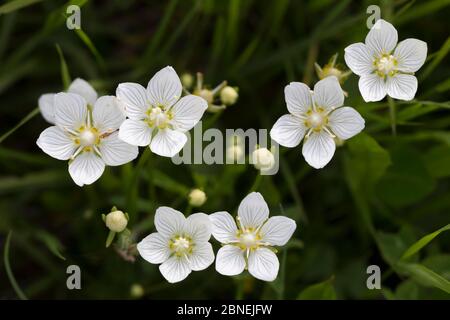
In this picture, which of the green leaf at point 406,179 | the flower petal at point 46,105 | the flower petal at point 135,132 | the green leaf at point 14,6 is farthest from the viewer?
the green leaf at point 406,179

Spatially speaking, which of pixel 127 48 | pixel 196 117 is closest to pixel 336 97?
pixel 196 117

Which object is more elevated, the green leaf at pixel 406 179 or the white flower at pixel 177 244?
the green leaf at pixel 406 179

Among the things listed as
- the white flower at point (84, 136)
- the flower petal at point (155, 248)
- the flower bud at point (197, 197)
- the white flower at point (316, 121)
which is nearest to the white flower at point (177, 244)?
the flower petal at point (155, 248)

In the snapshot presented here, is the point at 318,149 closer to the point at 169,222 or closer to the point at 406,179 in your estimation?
the point at 169,222

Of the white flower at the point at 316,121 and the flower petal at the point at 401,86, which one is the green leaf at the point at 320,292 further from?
the flower petal at the point at 401,86

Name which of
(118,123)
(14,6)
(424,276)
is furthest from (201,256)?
(14,6)

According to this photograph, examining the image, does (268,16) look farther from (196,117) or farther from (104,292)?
(104,292)

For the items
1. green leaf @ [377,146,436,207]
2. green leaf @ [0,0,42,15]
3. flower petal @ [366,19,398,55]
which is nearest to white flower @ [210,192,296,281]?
flower petal @ [366,19,398,55]
